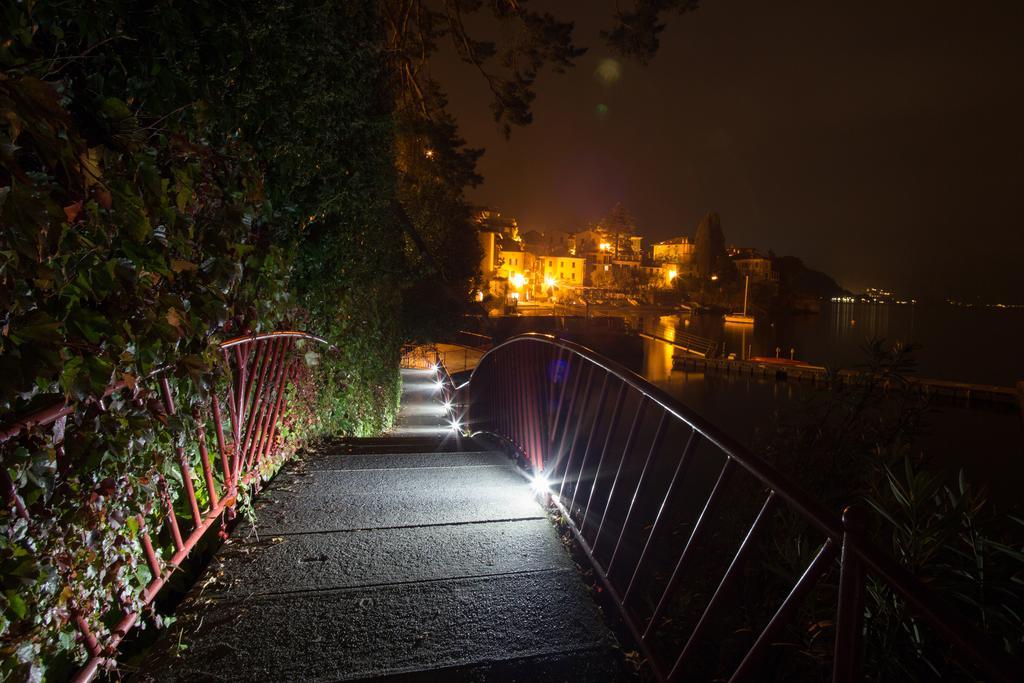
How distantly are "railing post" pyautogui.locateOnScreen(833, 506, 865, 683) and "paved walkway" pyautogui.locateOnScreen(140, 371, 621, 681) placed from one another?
3.61 ft

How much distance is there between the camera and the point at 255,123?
12.3ft

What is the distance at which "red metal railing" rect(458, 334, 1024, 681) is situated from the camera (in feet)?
4.20

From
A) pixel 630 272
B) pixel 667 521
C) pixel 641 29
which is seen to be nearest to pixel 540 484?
pixel 667 521

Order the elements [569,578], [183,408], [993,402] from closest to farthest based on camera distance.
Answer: [183,408], [569,578], [993,402]

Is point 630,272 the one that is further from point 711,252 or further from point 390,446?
point 390,446

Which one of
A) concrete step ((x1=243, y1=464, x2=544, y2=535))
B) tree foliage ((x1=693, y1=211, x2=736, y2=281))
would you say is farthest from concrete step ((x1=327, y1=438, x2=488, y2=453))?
tree foliage ((x1=693, y1=211, x2=736, y2=281))

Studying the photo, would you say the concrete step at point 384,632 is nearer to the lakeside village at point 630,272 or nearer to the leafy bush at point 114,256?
the leafy bush at point 114,256

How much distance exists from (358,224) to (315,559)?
3819 millimetres

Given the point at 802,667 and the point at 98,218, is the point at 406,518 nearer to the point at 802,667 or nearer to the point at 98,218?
the point at 98,218

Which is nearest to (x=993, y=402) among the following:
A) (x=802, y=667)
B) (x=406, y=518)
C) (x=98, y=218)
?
(x=802, y=667)

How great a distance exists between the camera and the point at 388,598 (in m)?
2.54

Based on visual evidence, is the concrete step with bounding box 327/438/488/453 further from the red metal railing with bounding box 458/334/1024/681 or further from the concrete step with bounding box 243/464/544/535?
the concrete step with bounding box 243/464/544/535

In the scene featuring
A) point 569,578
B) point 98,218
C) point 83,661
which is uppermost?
point 98,218

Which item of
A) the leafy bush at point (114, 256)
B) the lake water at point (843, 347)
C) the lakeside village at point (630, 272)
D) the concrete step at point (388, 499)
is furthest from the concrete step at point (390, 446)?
the lakeside village at point (630, 272)
